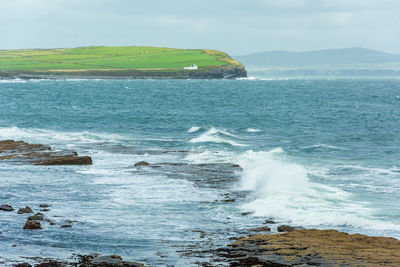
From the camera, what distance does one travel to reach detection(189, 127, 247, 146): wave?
47.3 metres

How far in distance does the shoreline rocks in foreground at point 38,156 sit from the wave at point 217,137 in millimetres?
14141

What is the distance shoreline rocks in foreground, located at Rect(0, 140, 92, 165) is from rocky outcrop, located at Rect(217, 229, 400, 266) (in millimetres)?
17927

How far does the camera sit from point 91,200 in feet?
80.8

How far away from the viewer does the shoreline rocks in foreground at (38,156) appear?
110 ft

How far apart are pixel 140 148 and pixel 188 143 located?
5.34 meters

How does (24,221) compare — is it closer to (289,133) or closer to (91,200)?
(91,200)

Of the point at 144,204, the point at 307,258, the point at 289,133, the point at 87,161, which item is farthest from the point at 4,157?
the point at 289,133

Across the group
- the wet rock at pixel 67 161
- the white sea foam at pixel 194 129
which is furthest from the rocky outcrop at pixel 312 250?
Result: the white sea foam at pixel 194 129

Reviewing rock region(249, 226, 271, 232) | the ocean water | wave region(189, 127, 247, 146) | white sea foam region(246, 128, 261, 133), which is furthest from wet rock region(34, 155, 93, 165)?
white sea foam region(246, 128, 261, 133)

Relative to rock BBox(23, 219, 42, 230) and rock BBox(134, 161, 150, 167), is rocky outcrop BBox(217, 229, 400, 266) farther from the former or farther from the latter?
rock BBox(134, 161, 150, 167)

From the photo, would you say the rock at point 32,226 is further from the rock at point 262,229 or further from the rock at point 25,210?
the rock at point 262,229

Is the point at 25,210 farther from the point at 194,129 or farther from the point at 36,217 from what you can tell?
the point at 194,129

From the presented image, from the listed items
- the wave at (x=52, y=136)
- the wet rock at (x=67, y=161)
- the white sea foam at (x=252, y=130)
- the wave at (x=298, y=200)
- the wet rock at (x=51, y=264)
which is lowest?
the wave at (x=298, y=200)

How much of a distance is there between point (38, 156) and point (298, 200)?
17072 millimetres
